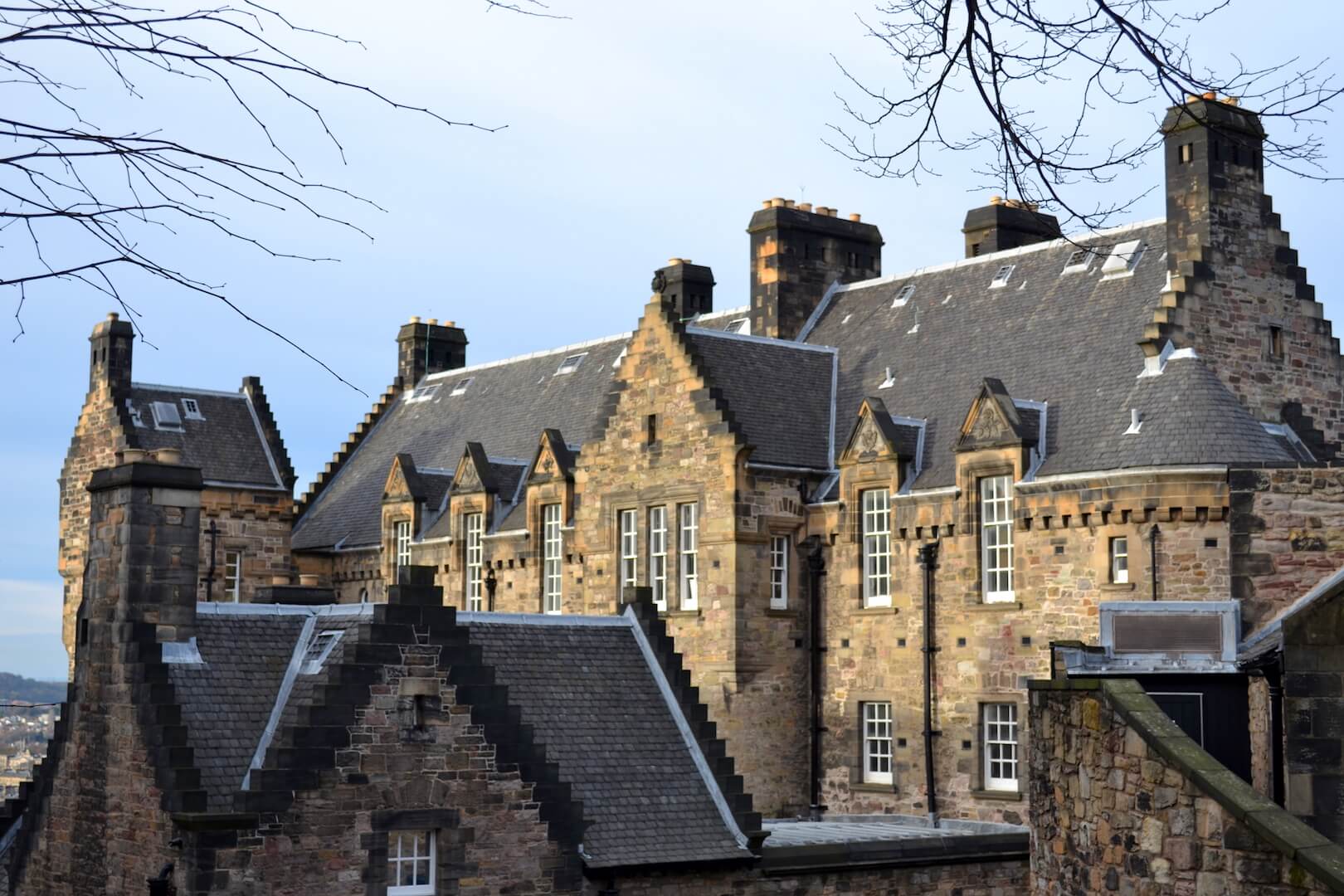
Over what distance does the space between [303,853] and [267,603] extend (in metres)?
4.89

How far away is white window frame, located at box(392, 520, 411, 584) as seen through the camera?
4598 centimetres

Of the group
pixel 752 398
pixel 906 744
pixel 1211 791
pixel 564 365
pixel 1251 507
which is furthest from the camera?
pixel 564 365

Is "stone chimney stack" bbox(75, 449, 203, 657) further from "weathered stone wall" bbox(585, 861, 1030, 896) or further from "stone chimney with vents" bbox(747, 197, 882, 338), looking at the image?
"stone chimney with vents" bbox(747, 197, 882, 338)

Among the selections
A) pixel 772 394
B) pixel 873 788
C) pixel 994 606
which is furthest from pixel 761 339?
pixel 873 788

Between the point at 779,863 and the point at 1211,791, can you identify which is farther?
the point at 779,863

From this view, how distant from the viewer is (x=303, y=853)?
2158 cm

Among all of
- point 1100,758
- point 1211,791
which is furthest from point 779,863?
point 1211,791

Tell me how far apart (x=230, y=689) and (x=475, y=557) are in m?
20.5

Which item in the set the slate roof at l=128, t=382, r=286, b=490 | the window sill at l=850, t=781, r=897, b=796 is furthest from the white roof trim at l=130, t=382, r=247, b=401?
the window sill at l=850, t=781, r=897, b=796

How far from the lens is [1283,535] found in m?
18.6

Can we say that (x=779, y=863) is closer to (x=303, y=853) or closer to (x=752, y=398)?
(x=303, y=853)

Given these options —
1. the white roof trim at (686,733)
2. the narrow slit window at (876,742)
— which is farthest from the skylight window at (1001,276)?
the white roof trim at (686,733)

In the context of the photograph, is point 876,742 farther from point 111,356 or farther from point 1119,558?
point 111,356

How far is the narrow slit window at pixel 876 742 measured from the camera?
34.5 metres
